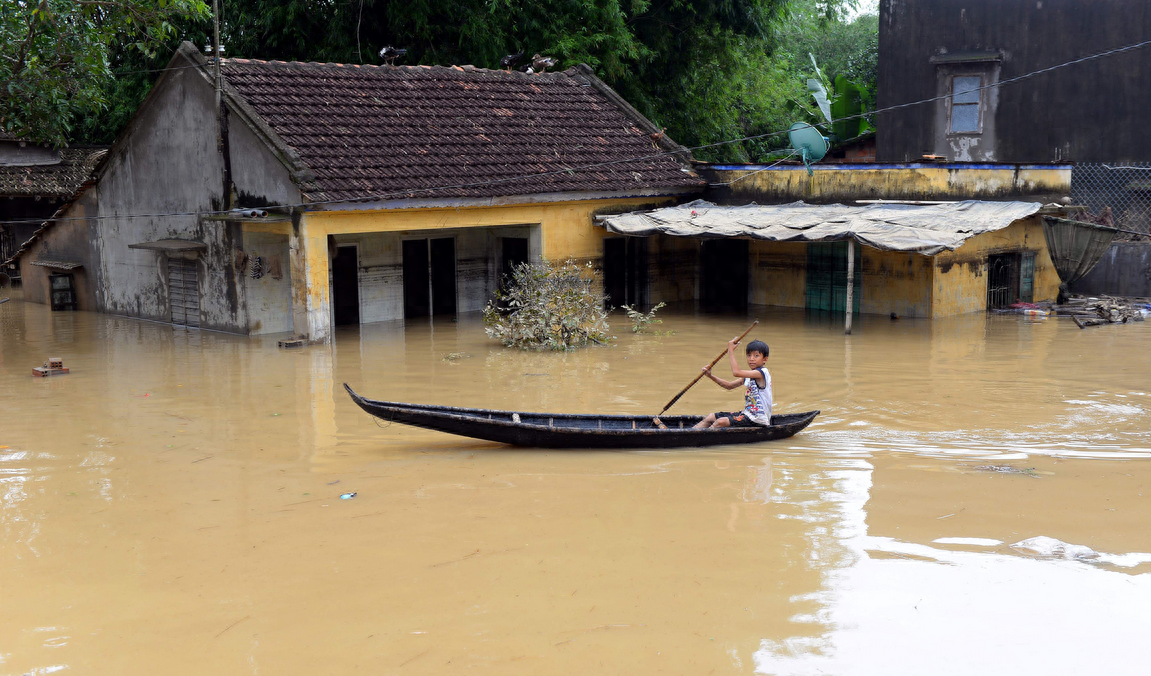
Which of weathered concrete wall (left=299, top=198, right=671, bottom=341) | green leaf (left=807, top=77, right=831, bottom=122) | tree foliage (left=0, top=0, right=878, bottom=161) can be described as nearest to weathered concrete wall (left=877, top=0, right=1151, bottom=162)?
green leaf (left=807, top=77, right=831, bottom=122)

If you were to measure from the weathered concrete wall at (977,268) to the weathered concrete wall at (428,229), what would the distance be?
17.6 feet

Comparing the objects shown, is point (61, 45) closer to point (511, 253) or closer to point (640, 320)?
point (511, 253)

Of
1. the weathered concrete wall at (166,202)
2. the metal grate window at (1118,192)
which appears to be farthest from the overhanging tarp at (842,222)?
the weathered concrete wall at (166,202)

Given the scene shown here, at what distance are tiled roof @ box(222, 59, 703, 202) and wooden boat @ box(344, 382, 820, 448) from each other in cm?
676

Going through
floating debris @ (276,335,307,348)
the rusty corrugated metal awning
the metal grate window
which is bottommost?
floating debris @ (276,335,307,348)

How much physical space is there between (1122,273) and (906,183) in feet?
16.6

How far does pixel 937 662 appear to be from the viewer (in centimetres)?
542

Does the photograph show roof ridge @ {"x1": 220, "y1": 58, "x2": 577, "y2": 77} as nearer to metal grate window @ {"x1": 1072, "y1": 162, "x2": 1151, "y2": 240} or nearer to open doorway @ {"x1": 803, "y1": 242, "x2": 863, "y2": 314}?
open doorway @ {"x1": 803, "y1": 242, "x2": 863, "y2": 314}

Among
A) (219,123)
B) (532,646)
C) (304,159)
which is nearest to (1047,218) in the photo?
(304,159)

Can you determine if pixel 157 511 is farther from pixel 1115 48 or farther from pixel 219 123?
pixel 1115 48

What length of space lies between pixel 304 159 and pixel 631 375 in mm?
5982

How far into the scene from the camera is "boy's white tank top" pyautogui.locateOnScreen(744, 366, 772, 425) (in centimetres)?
947

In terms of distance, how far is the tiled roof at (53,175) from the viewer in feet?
76.0

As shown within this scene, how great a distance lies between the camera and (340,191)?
1502 centimetres
